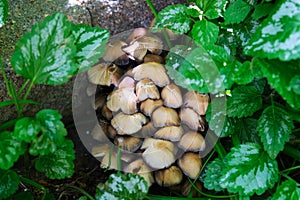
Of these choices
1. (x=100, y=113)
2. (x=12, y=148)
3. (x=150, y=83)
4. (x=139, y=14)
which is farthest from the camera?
(x=139, y=14)

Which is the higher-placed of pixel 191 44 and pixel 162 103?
pixel 191 44

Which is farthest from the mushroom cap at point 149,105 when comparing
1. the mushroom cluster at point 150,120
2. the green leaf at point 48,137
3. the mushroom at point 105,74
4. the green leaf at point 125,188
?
the green leaf at point 48,137

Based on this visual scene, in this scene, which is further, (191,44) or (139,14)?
(139,14)

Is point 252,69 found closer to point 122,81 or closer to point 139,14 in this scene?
point 122,81

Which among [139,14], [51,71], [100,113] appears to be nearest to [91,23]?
[139,14]

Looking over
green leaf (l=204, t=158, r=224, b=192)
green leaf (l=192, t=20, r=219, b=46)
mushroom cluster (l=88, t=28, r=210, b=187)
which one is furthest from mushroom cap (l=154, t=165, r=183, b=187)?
green leaf (l=192, t=20, r=219, b=46)

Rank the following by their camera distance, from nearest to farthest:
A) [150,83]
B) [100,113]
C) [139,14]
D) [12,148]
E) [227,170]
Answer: [12,148]
[227,170]
[150,83]
[100,113]
[139,14]
